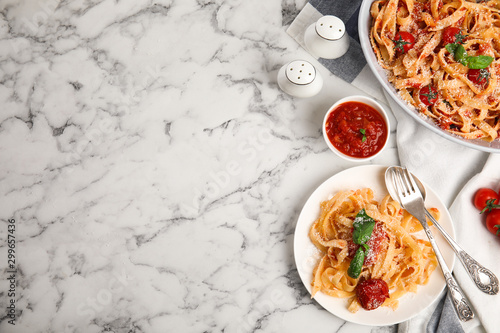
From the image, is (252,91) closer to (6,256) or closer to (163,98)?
(163,98)

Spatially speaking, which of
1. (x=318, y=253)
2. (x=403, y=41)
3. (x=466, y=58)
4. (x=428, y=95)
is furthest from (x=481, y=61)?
(x=318, y=253)

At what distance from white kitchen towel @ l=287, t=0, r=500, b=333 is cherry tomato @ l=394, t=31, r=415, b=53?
1.01 ft

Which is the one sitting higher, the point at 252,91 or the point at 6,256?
the point at 252,91

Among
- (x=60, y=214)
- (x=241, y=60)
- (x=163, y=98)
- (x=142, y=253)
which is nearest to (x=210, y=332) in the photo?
(x=142, y=253)

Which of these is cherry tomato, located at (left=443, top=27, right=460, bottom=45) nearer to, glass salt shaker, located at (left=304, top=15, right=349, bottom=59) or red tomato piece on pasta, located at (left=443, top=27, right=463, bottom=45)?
red tomato piece on pasta, located at (left=443, top=27, right=463, bottom=45)

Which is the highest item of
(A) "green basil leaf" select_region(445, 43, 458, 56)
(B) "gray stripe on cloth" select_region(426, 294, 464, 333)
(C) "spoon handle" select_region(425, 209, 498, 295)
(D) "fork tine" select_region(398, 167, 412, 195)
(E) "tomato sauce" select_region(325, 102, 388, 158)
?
(A) "green basil leaf" select_region(445, 43, 458, 56)

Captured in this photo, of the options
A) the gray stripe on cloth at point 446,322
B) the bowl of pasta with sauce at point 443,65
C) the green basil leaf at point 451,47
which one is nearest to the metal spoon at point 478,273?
the gray stripe on cloth at point 446,322

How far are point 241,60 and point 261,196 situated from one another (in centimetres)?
96

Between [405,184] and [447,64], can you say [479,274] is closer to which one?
[405,184]

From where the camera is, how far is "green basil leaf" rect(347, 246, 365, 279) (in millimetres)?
2660

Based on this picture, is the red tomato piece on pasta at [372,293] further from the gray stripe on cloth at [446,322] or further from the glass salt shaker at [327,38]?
the glass salt shaker at [327,38]

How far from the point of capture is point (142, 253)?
9.77ft

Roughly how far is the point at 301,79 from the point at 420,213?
3.71ft

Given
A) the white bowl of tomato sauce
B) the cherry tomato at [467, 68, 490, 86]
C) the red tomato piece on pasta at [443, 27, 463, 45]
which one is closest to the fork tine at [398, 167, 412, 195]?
the white bowl of tomato sauce
